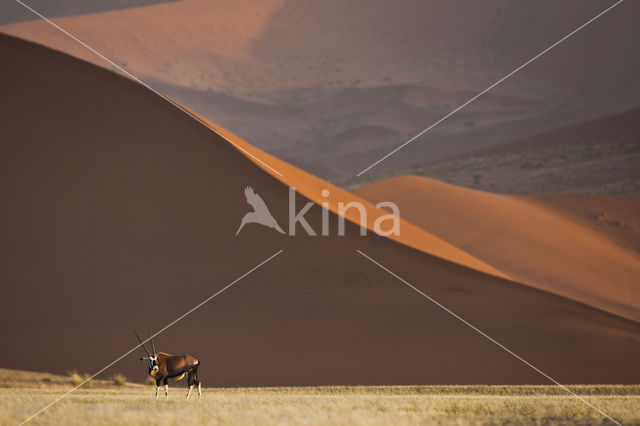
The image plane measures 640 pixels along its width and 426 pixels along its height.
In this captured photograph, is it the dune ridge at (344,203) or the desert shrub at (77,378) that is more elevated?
the dune ridge at (344,203)

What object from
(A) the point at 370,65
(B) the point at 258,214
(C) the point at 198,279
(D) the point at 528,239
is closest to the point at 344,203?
(B) the point at 258,214

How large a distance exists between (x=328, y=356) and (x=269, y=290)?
1.52 metres

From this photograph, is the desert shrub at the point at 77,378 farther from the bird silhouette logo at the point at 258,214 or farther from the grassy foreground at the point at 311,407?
the bird silhouette logo at the point at 258,214

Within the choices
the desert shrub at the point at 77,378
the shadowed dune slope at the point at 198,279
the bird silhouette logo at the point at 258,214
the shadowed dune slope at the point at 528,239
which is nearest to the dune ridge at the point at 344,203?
the shadowed dune slope at the point at 198,279

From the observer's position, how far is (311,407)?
7230 mm

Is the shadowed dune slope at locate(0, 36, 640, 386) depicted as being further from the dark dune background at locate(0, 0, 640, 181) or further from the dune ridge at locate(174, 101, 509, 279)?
the dark dune background at locate(0, 0, 640, 181)

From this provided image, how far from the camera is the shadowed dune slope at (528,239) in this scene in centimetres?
1490

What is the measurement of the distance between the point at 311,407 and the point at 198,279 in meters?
4.60

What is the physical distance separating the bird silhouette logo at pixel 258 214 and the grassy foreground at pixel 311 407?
3.30 meters

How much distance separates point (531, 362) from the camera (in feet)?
35.0

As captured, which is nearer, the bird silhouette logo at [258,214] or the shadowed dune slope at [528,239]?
the bird silhouette logo at [258,214]

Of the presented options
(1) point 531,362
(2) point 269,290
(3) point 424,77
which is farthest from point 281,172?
Answer: (3) point 424,77

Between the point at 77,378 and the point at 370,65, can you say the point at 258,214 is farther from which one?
the point at 370,65

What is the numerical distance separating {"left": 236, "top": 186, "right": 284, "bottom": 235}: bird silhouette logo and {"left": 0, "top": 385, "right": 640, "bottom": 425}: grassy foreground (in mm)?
3299
